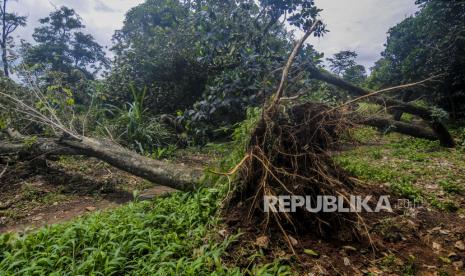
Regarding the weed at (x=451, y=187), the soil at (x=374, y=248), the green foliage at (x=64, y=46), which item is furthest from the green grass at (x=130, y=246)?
the green foliage at (x=64, y=46)

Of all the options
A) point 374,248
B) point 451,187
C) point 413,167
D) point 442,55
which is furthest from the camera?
point 442,55

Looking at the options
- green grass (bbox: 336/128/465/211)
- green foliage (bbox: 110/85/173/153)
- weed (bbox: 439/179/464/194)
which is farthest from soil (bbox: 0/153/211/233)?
weed (bbox: 439/179/464/194)

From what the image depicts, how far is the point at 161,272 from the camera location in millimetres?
1820

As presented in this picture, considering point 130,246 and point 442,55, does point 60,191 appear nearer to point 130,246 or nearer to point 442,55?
point 130,246

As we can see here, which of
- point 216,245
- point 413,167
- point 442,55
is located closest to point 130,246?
point 216,245

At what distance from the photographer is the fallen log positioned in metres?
3.32

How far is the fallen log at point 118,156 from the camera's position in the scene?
332 cm

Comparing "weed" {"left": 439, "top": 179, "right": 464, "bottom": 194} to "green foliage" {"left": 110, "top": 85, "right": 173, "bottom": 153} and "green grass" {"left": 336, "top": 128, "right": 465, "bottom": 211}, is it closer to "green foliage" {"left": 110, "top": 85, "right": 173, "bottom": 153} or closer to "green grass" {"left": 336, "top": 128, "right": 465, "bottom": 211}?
"green grass" {"left": 336, "top": 128, "right": 465, "bottom": 211}

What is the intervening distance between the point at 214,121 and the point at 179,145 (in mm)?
1240

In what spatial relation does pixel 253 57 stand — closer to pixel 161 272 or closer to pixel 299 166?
pixel 299 166

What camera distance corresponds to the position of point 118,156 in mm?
3971

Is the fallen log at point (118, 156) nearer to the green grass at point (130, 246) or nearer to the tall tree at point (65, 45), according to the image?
the green grass at point (130, 246)

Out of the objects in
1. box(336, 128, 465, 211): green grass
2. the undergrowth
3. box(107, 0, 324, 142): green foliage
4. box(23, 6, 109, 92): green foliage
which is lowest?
the undergrowth

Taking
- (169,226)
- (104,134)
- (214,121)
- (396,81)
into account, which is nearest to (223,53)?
(214,121)
